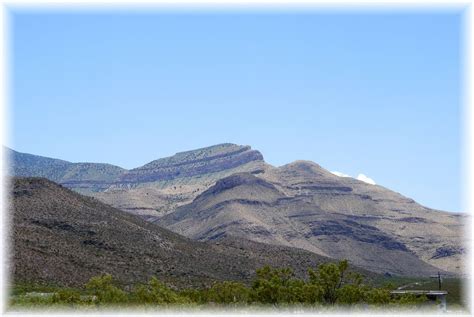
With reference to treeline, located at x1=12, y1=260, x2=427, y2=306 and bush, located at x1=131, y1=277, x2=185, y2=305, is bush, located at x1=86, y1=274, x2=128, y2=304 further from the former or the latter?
bush, located at x1=131, y1=277, x2=185, y2=305

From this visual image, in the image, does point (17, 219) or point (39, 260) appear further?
point (17, 219)

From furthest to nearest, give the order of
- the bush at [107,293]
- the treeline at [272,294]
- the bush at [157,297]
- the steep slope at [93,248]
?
the steep slope at [93,248] < the treeline at [272,294] < the bush at [107,293] < the bush at [157,297]

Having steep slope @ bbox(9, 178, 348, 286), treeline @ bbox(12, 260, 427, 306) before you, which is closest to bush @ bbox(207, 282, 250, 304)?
treeline @ bbox(12, 260, 427, 306)

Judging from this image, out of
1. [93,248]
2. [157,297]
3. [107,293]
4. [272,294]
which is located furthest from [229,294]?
[93,248]

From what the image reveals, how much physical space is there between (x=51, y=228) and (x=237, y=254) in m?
45.9

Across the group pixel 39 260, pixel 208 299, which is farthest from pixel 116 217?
pixel 208 299

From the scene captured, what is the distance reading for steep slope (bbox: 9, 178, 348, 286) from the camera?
107m

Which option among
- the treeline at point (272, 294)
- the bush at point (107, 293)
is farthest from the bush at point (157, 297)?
the bush at point (107, 293)

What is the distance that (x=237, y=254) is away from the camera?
157 m

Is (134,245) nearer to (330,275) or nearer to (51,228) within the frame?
(51,228)

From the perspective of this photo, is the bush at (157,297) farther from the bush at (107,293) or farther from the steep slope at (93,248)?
the steep slope at (93,248)

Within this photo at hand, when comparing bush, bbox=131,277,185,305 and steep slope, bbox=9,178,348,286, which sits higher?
steep slope, bbox=9,178,348,286

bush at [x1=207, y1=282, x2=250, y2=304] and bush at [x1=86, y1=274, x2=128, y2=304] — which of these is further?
bush at [x1=207, y1=282, x2=250, y2=304]

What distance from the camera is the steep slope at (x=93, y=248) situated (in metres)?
107
